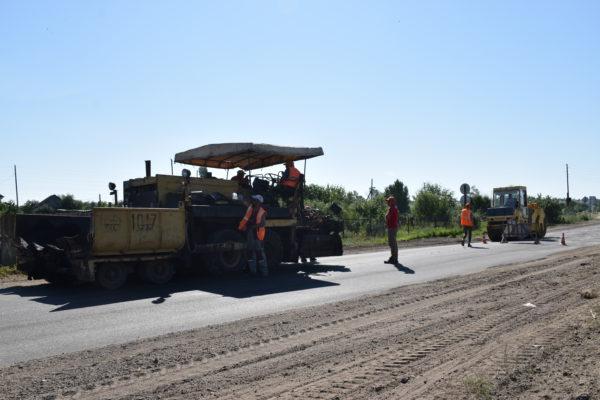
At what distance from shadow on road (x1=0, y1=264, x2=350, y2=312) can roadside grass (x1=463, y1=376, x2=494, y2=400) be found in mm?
5914

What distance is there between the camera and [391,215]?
1691 centimetres

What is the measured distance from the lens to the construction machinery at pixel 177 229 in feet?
36.7

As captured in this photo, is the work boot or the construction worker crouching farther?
the construction worker crouching

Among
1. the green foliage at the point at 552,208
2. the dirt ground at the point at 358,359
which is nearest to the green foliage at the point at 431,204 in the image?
the green foliage at the point at 552,208

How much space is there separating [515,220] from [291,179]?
1617cm

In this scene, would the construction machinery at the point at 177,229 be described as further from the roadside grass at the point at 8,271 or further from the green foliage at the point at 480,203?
the green foliage at the point at 480,203

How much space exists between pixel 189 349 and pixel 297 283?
228 inches

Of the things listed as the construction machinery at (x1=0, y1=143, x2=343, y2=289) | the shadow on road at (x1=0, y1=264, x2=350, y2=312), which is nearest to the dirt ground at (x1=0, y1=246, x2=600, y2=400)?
the shadow on road at (x1=0, y1=264, x2=350, y2=312)

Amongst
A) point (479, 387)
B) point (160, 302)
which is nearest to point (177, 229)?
point (160, 302)

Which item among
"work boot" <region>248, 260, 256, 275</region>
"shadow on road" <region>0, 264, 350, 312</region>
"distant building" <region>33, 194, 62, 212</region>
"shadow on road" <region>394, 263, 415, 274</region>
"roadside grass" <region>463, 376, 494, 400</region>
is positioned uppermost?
"distant building" <region>33, 194, 62, 212</region>

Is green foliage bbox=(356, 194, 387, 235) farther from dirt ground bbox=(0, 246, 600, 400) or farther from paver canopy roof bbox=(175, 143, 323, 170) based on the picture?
dirt ground bbox=(0, 246, 600, 400)

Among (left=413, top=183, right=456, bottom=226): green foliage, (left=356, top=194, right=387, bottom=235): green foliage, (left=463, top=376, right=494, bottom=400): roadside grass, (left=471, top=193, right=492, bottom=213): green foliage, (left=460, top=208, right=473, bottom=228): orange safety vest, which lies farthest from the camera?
(left=471, top=193, right=492, bottom=213): green foliage

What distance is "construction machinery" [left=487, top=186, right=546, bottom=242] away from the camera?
2791cm

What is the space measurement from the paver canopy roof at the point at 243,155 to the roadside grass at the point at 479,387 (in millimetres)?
9671
